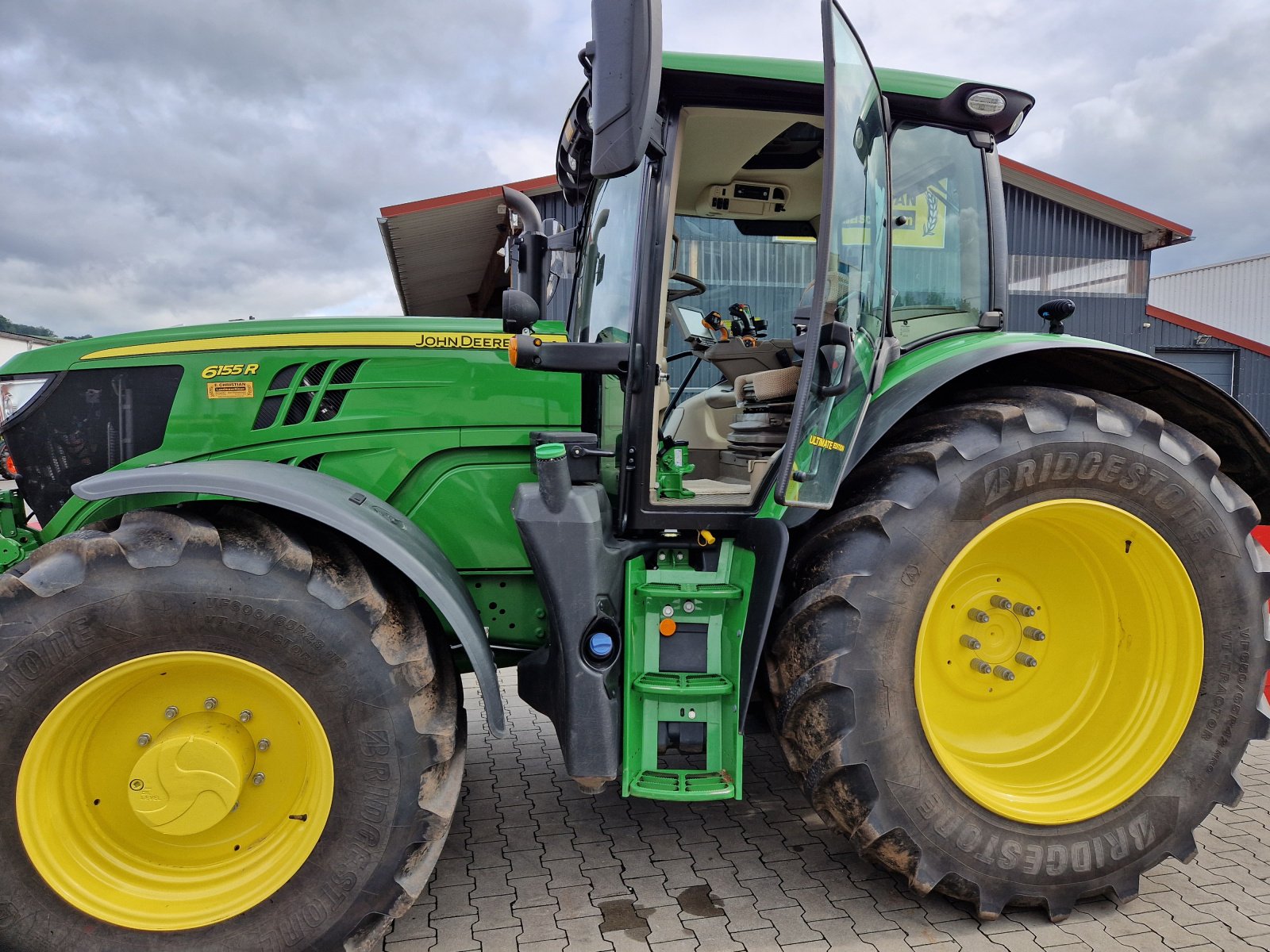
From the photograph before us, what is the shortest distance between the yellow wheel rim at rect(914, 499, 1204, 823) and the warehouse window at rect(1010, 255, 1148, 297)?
13.3 metres

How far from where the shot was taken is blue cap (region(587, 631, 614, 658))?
7.55ft

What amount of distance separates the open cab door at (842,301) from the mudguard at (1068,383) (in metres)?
0.09

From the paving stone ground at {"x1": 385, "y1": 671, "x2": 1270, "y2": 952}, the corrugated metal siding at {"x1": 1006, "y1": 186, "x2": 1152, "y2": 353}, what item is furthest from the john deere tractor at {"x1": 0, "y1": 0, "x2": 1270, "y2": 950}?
the corrugated metal siding at {"x1": 1006, "y1": 186, "x2": 1152, "y2": 353}

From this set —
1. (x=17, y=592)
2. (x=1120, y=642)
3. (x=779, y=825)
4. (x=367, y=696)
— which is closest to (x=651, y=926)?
(x=779, y=825)

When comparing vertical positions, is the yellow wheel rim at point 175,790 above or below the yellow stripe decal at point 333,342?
below

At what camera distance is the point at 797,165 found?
3.03m

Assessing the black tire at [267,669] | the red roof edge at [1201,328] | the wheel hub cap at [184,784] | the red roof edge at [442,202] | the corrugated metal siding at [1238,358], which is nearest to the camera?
the black tire at [267,669]

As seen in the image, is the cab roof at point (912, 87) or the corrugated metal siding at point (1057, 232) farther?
the corrugated metal siding at point (1057, 232)

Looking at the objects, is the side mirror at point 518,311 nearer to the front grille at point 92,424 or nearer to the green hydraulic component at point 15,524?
the front grille at point 92,424

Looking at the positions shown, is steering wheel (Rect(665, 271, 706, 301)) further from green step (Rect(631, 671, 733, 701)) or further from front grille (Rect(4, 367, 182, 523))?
front grille (Rect(4, 367, 182, 523))

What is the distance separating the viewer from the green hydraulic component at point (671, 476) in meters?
2.60

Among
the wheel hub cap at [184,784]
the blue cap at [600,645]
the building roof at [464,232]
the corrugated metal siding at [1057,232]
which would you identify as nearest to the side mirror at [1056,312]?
the blue cap at [600,645]

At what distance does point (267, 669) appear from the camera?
2.02 metres

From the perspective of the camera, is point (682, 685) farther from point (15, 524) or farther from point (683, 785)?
point (15, 524)
